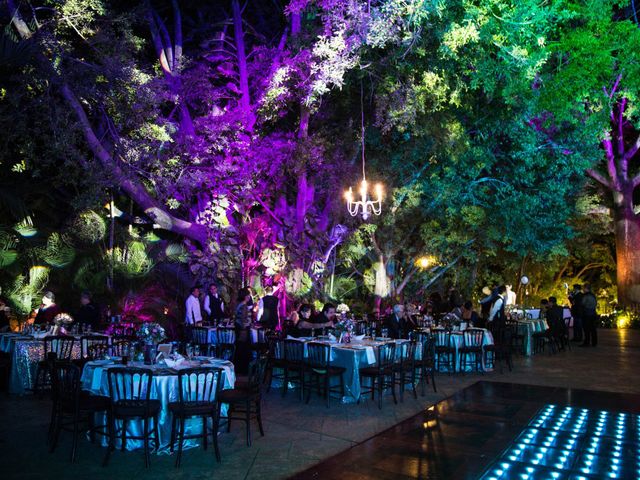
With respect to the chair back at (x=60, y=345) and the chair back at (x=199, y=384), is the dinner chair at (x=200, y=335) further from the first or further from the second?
the chair back at (x=199, y=384)

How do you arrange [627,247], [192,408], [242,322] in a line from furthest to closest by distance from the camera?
[627,247] < [242,322] < [192,408]

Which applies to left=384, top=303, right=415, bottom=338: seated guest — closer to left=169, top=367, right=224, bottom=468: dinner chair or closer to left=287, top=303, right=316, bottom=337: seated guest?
left=287, top=303, right=316, bottom=337: seated guest

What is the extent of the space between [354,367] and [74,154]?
6.98 meters

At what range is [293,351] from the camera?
782 centimetres

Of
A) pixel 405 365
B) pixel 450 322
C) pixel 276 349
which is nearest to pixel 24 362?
pixel 276 349

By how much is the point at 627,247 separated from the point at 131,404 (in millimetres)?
22255

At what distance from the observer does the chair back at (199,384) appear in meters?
5.07

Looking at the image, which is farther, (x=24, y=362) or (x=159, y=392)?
(x=24, y=362)

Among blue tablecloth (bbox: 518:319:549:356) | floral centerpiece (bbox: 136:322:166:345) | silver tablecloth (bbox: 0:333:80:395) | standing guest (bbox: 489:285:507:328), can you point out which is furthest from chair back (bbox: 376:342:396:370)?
blue tablecloth (bbox: 518:319:549:356)

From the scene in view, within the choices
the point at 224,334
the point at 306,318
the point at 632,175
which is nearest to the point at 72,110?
the point at 224,334

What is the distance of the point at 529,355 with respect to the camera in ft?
41.3

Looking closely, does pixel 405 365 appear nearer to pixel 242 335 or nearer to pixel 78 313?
pixel 242 335

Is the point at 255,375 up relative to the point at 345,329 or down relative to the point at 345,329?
down

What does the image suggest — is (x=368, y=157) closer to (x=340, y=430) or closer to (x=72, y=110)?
(x=72, y=110)
